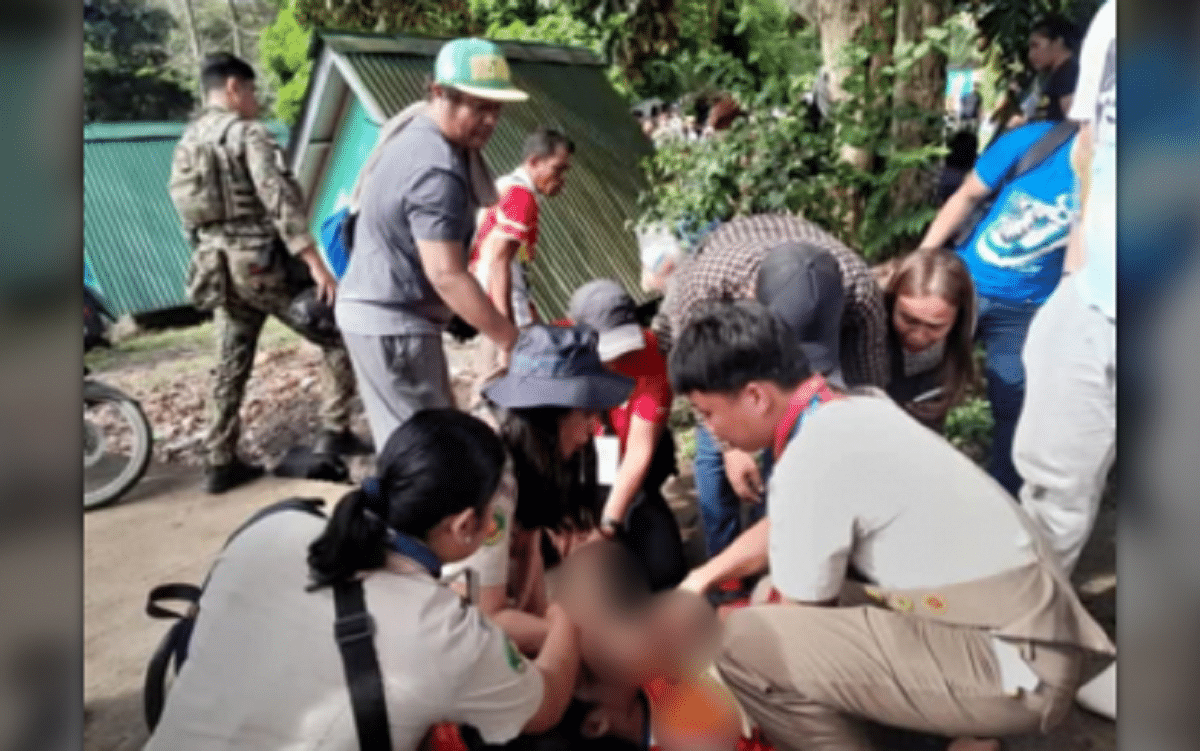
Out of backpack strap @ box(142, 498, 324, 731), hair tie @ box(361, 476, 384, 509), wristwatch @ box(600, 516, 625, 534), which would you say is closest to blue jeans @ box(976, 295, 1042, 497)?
wristwatch @ box(600, 516, 625, 534)

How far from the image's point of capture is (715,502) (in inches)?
67.3

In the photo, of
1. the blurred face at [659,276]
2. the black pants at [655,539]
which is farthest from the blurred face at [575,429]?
Answer: the blurred face at [659,276]

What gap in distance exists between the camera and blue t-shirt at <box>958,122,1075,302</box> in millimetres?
1597

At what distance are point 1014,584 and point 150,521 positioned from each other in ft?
4.48

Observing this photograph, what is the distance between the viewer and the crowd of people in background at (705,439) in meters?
1.45

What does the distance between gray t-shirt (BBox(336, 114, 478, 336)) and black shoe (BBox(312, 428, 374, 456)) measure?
6.8 inches

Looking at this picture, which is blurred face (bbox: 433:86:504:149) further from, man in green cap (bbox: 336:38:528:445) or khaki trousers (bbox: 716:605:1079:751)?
khaki trousers (bbox: 716:605:1079:751)

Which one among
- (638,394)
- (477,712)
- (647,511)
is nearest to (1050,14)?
(638,394)

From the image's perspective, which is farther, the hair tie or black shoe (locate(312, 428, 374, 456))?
black shoe (locate(312, 428, 374, 456))

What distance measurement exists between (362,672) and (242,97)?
0.91 metres

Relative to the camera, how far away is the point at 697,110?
5.57ft

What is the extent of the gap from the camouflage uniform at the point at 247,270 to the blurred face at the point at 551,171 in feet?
1.23

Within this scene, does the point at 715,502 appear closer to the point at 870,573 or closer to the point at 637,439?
the point at 637,439

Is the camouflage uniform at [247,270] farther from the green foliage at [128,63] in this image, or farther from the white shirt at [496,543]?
the white shirt at [496,543]
